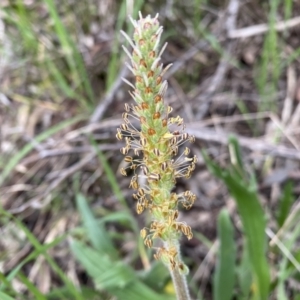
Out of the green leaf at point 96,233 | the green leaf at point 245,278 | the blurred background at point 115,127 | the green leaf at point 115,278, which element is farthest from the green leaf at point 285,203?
the green leaf at point 96,233

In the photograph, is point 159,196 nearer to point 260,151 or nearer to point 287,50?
point 260,151

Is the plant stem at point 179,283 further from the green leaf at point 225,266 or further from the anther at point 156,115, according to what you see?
the green leaf at point 225,266

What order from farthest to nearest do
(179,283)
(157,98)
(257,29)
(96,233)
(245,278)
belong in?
1. (257,29)
2. (96,233)
3. (245,278)
4. (179,283)
5. (157,98)

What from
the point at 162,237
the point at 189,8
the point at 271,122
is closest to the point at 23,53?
the point at 189,8

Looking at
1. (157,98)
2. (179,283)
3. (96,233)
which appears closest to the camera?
(157,98)

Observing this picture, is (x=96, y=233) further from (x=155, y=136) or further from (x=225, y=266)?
(x=155, y=136)

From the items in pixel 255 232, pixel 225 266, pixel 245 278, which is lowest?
pixel 245 278

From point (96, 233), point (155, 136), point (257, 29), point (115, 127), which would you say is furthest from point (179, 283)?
point (257, 29)
